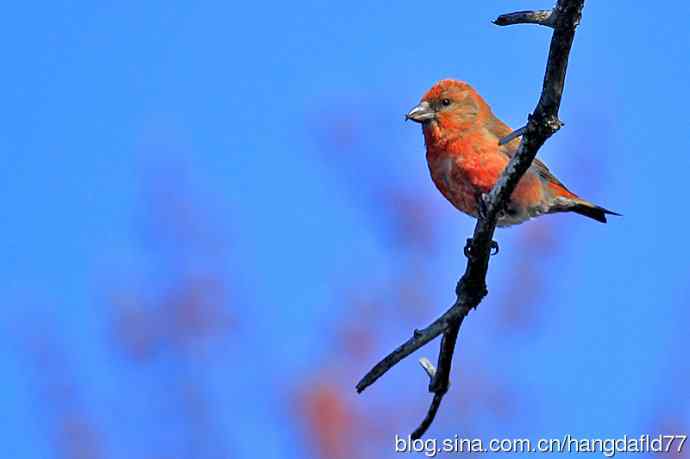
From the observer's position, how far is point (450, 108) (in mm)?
5004

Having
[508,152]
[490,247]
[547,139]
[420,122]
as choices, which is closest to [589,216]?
[508,152]

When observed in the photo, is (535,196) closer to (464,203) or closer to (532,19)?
(464,203)

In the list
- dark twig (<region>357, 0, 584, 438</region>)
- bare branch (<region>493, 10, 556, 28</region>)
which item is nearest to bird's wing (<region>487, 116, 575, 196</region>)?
dark twig (<region>357, 0, 584, 438</region>)

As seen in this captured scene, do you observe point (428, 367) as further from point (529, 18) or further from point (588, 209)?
point (588, 209)

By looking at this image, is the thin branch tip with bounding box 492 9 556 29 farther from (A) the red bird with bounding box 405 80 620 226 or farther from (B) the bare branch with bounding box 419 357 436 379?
(A) the red bird with bounding box 405 80 620 226

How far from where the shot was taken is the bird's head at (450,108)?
16.3ft

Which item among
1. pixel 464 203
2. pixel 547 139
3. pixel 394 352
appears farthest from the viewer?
pixel 464 203

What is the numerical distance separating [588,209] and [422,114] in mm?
986

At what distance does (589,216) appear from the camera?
210 inches

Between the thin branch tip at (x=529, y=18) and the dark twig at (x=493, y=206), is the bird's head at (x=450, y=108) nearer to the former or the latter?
the dark twig at (x=493, y=206)

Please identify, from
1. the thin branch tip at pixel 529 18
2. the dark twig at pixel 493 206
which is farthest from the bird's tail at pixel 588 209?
the thin branch tip at pixel 529 18

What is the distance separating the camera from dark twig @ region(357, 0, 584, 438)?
226 cm

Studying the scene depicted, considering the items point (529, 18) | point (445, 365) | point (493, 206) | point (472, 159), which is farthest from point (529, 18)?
point (472, 159)

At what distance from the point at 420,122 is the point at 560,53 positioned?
2.80 meters
